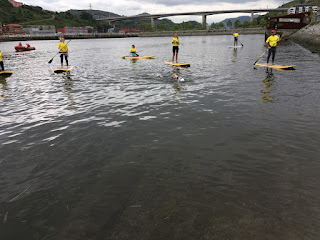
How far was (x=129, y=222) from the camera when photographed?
4.16 m

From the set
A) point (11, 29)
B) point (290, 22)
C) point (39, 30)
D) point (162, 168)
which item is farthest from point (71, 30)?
point (162, 168)

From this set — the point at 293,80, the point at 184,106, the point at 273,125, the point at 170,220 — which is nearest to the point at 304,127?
the point at 273,125

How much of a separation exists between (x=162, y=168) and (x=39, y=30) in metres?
198

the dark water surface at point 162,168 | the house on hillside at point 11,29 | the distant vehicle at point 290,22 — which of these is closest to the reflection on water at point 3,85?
the dark water surface at point 162,168

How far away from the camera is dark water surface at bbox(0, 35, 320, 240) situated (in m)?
4.10

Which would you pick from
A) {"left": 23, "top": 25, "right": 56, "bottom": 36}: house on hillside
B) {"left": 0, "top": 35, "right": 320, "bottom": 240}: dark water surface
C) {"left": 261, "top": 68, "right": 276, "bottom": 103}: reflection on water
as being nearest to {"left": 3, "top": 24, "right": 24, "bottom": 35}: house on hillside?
{"left": 23, "top": 25, "right": 56, "bottom": 36}: house on hillside

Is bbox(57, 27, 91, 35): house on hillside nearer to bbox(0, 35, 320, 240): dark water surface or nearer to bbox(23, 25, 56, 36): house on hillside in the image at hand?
bbox(23, 25, 56, 36): house on hillside

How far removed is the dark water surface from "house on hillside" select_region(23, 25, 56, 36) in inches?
7040

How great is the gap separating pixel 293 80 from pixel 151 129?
1187 centimetres

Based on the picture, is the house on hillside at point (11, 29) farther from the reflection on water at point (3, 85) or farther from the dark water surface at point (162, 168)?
the dark water surface at point (162, 168)

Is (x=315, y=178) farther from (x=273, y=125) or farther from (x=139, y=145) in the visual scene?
(x=139, y=145)

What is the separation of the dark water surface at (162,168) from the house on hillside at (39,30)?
179 meters

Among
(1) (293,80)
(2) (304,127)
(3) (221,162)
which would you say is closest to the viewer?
(3) (221,162)

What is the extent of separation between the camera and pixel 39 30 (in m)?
170
